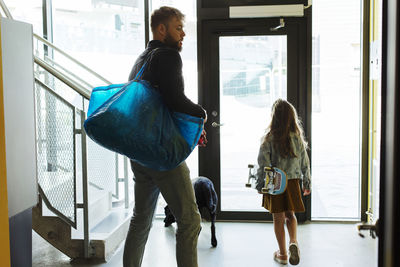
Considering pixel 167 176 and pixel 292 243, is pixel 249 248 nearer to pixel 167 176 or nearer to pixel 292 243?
pixel 292 243

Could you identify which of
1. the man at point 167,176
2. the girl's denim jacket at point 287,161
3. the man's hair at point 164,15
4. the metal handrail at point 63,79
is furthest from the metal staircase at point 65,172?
the girl's denim jacket at point 287,161

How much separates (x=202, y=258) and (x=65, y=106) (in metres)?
1.45

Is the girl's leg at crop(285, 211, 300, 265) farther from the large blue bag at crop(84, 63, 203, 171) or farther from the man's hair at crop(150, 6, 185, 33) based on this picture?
the man's hair at crop(150, 6, 185, 33)

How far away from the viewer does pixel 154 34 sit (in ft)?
6.54

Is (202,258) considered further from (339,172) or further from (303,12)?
(303,12)

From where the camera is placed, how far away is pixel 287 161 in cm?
286

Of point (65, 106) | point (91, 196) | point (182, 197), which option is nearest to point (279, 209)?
point (182, 197)

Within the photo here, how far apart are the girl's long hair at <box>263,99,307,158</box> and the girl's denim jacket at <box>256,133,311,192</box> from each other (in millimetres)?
28

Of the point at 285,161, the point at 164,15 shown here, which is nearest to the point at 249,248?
the point at 285,161

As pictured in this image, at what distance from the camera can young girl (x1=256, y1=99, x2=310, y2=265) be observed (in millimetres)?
2857

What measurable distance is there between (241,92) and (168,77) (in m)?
2.27

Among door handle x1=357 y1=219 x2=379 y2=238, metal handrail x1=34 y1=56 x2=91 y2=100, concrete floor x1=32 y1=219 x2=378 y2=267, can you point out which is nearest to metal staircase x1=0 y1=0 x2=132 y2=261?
metal handrail x1=34 y1=56 x2=91 y2=100

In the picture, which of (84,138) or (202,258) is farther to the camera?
(202,258)

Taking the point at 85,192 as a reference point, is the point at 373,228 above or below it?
above
